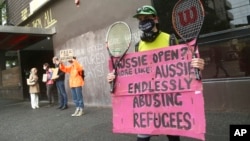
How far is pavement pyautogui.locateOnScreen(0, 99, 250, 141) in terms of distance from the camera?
6.10m

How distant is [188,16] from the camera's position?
136 inches

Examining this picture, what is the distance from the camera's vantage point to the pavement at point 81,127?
6.10 m

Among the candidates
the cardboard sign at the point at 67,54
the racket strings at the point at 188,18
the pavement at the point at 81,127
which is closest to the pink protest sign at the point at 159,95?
the racket strings at the point at 188,18

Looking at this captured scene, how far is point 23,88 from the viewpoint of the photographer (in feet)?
55.7

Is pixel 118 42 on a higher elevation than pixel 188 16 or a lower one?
lower

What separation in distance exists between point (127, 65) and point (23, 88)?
14.0m

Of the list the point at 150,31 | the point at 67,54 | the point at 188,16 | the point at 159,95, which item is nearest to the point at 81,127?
the point at 67,54

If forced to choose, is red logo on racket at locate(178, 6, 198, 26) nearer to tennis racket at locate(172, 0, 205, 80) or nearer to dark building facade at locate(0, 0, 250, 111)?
tennis racket at locate(172, 0, 205, 80)

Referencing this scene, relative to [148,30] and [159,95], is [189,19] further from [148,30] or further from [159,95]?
[159,95]

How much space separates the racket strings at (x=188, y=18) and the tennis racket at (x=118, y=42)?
2.03 ft

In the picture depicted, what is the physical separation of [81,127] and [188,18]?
15.8ft

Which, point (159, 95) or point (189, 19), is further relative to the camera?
point (159, 95)

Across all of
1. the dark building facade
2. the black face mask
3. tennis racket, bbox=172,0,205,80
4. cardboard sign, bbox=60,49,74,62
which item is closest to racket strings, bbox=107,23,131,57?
the black face mask

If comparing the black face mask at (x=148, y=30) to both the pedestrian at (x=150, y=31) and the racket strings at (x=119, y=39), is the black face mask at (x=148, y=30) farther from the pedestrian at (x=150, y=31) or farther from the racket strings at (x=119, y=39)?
the racket strings at (x=119, y=39)
